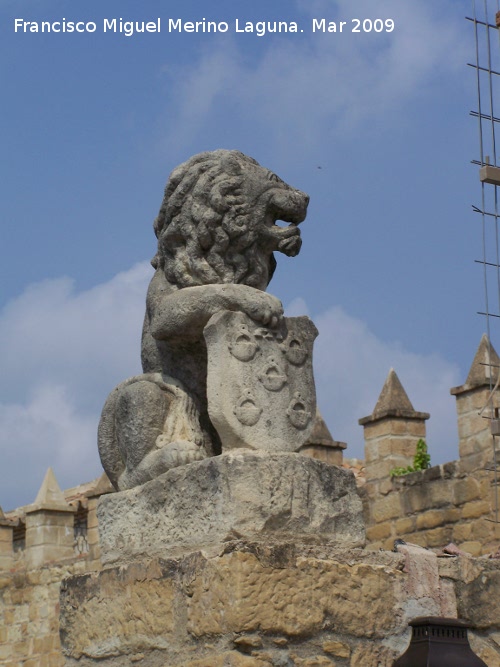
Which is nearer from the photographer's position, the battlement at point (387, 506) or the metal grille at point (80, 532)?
the battlement at point (387, 506)

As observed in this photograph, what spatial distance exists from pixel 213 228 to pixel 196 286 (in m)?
0.22

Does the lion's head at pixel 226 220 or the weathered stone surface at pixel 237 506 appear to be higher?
the lion's head at pixel 226 220

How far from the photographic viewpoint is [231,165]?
183 inches

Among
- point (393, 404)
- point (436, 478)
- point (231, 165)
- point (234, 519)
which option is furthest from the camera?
point (393, 404)

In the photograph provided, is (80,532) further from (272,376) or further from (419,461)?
(272,376)

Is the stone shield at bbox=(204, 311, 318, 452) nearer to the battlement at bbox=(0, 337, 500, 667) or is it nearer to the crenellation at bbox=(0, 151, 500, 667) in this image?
the crenellation at bbox=(0, 151, 500, 667)

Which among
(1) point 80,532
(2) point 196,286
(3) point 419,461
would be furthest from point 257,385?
(1) point 80,532

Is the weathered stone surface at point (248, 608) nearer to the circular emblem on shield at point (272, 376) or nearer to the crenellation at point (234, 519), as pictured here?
the crenellation at point (234, 519)

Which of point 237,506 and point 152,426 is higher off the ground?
point 152,426

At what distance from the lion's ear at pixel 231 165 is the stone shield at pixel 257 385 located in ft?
1.83

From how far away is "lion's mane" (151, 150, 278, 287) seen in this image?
4578 millimetres

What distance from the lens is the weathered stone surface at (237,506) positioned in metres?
4.15

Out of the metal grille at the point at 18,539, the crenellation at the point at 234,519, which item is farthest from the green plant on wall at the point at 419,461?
the crenellation at the point at 234,519

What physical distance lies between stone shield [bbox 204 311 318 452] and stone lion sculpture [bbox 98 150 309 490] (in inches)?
3.1
